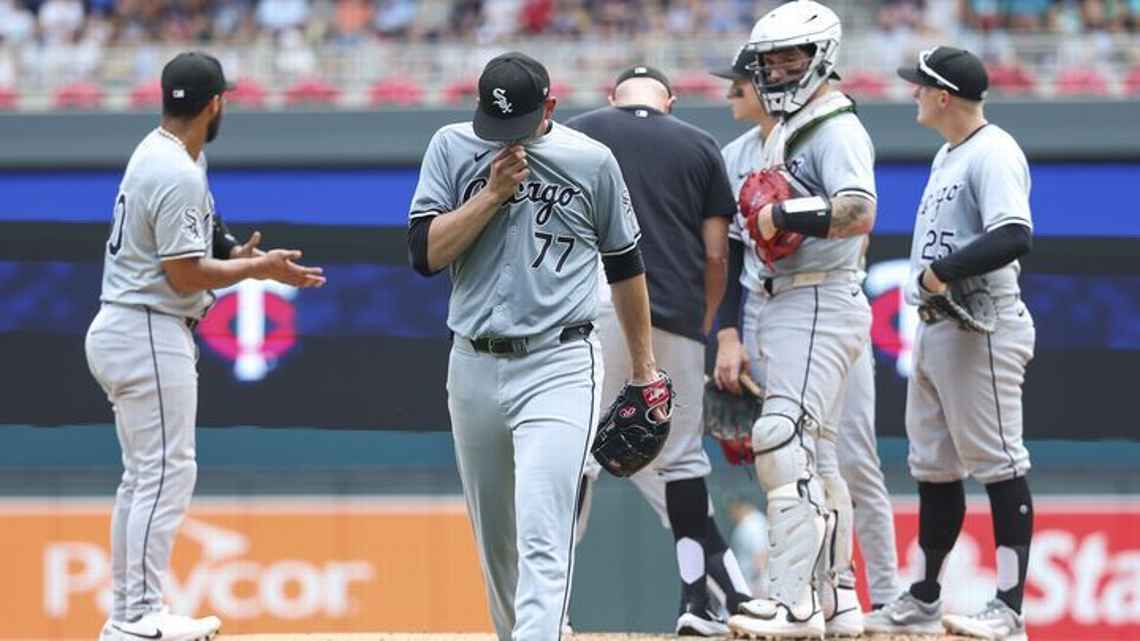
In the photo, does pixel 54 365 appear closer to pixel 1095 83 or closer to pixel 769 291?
pixel 769 291

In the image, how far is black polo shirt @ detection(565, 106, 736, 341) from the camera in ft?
20.3

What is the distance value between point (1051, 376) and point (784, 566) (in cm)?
446

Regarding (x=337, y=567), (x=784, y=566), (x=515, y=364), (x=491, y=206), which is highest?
(x=491, y=206)

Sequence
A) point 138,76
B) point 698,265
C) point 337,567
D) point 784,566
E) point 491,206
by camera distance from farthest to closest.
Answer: point 138,76 → point 337,567 → point 698,265 → point 784,566 → point 491,206

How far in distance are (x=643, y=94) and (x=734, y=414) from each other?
1151mm

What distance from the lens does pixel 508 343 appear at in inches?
189

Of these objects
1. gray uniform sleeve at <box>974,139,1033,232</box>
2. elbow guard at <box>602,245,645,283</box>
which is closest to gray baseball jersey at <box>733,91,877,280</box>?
gray uniform sleeve at <box>974,139,1033,232</box>

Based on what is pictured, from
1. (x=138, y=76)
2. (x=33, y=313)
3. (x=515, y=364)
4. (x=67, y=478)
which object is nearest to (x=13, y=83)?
(x=138, y=76)

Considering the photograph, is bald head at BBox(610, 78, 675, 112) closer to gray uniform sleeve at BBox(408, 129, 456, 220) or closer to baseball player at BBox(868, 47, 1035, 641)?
baseball player at BBox(868, 47, 1035, 641)

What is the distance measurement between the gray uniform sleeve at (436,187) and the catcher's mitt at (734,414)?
164cm

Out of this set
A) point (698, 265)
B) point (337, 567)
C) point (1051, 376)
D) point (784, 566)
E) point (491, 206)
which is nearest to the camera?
point (491, 206)

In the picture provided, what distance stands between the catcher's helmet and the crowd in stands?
32.2 ft

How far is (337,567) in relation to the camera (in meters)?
8.18

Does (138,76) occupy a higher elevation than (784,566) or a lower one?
higher
